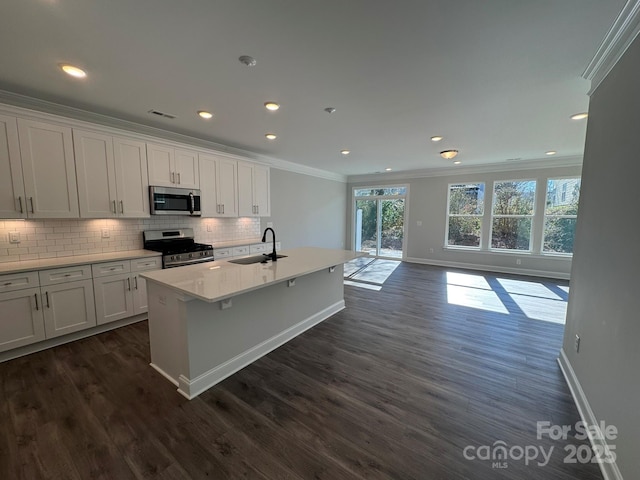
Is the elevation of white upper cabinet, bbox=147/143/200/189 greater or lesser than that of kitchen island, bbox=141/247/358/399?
greater

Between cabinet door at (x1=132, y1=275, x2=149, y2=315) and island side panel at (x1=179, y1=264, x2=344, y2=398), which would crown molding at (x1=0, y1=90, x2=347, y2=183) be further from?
island side panel at (x1=179, y1=264, x2=344, y2=398)

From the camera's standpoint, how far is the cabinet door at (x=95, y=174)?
2.97m

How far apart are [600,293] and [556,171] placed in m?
5.37

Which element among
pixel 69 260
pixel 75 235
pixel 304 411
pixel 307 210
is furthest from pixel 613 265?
pixel 307 210

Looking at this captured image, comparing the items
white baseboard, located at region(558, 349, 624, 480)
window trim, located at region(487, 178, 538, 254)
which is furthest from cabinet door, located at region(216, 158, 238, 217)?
window trim, located at region(487, 178, 538, 254)

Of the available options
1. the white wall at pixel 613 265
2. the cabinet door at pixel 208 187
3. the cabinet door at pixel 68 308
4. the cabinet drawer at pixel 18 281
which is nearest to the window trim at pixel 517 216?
the white wall at pixel 613 265

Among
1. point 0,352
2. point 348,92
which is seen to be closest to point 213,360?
point 0,352

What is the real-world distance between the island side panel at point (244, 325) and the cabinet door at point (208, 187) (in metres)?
2.25

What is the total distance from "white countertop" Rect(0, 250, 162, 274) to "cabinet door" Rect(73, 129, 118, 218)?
0.51 metres

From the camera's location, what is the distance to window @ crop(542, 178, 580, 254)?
5.61m

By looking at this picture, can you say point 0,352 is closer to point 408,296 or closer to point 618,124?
point 408,296

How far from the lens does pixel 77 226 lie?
323cm

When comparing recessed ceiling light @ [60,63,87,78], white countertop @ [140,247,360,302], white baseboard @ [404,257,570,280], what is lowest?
white baseboard @ [404,257,570,280]

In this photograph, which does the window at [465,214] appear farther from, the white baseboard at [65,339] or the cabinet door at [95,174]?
the cabinet door at [95,174]
